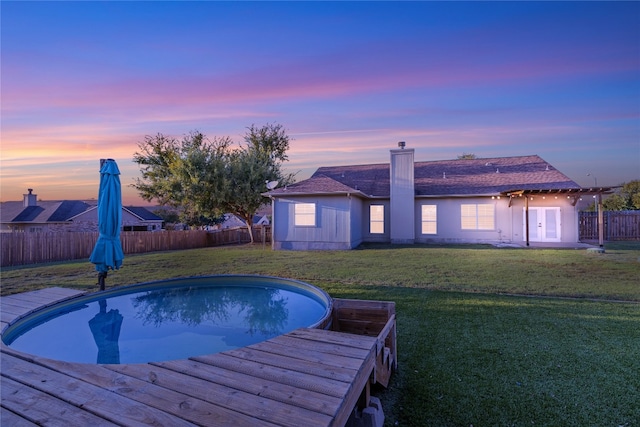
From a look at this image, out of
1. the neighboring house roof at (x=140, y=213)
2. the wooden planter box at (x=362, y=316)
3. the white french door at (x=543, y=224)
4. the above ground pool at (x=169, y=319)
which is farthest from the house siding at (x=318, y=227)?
the neighboring house roof at (x=140, y=213)

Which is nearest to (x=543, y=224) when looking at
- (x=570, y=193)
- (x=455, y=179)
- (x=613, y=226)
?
(x=570, y=193)

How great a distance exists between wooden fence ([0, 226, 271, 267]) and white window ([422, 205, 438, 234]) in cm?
964

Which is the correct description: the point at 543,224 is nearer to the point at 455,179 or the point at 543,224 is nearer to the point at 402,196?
the point at 455,179

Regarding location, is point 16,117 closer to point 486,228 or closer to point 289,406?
point 289,406

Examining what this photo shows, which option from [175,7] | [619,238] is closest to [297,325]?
[175,7]

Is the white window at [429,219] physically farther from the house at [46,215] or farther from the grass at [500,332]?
the house at [46,215]

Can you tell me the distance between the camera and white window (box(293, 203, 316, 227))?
15.5m

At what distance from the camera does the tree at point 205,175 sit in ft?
63.4

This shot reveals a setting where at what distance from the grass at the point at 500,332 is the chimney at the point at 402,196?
6.52 meters

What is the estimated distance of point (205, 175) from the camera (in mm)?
19172

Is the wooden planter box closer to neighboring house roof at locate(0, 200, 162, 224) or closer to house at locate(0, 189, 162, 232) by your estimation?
house at locate(0, 189, 162, 232)

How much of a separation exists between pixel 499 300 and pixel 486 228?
1153 cm

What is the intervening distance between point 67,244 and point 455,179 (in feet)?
64.5

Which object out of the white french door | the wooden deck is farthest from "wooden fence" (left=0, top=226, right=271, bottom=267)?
the white french door
